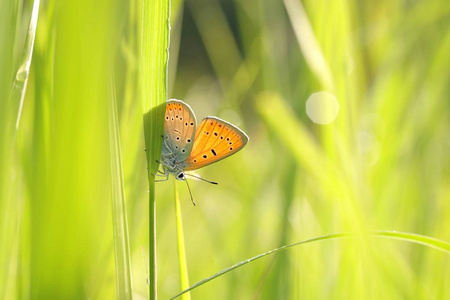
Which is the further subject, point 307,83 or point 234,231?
point 234,231

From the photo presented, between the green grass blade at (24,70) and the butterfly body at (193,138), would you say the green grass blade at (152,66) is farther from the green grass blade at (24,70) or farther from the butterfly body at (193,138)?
the butterfly body at (193,138)

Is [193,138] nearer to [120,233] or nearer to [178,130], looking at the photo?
[178,130]

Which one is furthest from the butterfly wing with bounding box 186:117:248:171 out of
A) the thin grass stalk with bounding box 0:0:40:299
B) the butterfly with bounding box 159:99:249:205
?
the thin grass stalk with bounding box 0:0:40:299

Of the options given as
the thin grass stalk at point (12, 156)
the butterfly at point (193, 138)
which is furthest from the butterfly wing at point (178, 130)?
the thin grass stalk at point (12, 156)

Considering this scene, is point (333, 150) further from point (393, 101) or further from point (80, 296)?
point (80, 296)

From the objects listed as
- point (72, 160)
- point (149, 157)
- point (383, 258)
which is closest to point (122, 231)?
point (149, 157)

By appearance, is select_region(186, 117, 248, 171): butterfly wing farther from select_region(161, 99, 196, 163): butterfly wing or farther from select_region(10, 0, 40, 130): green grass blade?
select_region(10, 0, 40, 130): green grass blade
